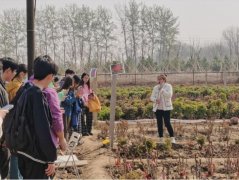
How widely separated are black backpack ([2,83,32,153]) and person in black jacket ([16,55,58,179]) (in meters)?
0.03

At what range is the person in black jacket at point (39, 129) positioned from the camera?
3582mm

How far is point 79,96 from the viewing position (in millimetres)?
9227

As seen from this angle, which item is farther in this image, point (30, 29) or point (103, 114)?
point (103, 114)

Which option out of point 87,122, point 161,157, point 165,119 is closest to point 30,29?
point 87,122

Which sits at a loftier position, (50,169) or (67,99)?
(67,99)

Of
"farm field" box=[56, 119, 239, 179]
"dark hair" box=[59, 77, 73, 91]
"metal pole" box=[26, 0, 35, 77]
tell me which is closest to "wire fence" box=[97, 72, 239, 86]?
"farm field" box=[56, 119, 239, 179]

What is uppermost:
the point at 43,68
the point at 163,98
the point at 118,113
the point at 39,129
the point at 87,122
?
the point at 43,68

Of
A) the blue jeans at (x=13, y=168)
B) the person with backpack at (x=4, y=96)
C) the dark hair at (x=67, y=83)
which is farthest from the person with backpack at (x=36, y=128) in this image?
the dark hair at (x=67, y=83)

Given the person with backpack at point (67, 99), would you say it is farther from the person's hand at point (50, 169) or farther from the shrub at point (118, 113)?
the shrub at point (118, 113)

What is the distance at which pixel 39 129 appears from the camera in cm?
356

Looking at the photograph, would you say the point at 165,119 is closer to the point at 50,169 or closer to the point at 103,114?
the point at 103,114

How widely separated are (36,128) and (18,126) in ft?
0.74

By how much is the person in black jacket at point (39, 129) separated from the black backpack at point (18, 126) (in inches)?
1.3

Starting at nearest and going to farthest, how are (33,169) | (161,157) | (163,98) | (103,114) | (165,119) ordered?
(33,169), (161,157), (163,98), (165,119), (103,114)
